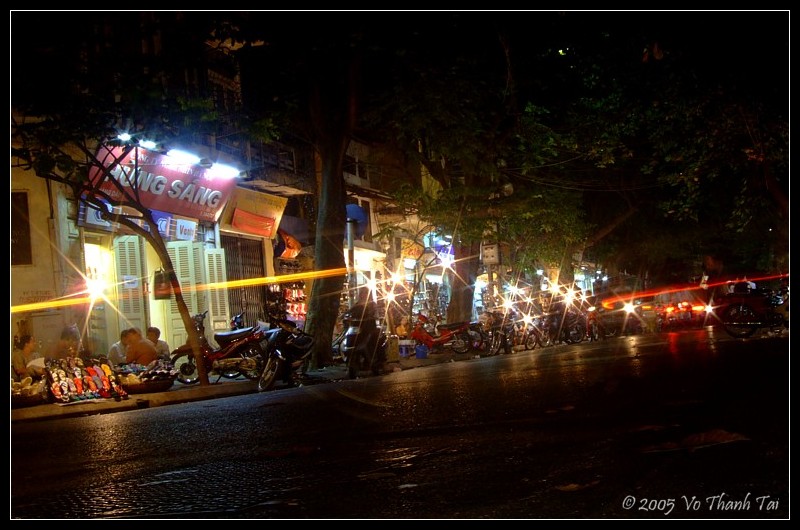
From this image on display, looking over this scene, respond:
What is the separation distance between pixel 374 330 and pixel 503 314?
10.4 m

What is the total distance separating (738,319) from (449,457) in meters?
16.2

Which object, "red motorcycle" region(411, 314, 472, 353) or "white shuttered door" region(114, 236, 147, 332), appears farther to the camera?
"red motorcycle" region(411, 314, 472, 353)

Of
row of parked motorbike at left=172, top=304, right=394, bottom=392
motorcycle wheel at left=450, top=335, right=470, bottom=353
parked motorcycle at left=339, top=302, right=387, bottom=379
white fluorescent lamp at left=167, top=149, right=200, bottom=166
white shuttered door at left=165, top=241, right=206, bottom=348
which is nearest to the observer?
row of parked motorbike at left=172, top=304, right=394, bottom=392

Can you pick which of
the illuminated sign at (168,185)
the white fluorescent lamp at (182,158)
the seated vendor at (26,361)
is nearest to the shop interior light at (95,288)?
the illuminated sign at (168,185)

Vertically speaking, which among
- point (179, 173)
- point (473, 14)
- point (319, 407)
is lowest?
point (319, 407)

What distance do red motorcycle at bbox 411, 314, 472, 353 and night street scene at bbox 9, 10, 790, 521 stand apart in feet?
0.39

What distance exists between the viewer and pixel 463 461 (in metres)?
5.25

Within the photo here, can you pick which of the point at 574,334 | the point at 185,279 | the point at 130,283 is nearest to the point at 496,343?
the point at 574,334

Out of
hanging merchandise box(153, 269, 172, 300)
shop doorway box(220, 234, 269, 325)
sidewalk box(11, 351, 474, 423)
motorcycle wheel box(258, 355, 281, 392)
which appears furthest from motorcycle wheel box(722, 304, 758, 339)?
hanging merchandise box(153, 269, 172, 300)

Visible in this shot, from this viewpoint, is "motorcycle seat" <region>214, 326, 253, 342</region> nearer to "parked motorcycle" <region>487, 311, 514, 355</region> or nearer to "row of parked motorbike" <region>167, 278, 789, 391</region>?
"row of parked motorbike" <region>167, 278, 789, 391</region>

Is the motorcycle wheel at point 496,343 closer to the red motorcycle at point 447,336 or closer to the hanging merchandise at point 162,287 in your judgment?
the red motorcycle at point 447,336

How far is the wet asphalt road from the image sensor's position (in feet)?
13.7

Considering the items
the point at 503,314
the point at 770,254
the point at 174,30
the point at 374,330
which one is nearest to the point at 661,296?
the point at 503,314

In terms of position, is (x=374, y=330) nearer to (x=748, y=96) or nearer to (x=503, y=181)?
(x=748, y=96)
